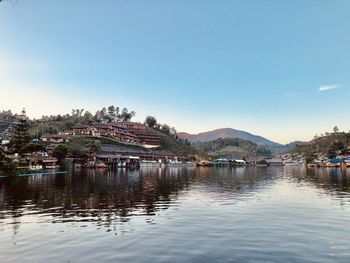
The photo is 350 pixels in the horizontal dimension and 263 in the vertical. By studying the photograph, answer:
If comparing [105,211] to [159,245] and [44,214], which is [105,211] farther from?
[159,245]

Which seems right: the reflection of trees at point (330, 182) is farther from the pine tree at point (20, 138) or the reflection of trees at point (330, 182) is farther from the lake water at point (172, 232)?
the pine tree at point (20, 138)

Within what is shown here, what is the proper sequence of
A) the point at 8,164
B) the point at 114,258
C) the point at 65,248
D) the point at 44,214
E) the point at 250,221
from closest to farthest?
1. the point at 114,258
2. the point at 65,248
3. the point at 250,221
4. the point at 44,214
5. the point at 8,164

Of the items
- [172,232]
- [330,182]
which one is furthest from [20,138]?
[172,232]

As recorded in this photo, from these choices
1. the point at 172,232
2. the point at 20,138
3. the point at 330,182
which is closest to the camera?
the point at 172,232

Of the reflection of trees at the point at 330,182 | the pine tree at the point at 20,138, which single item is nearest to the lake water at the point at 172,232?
the reflection of trees at the point at 330,182

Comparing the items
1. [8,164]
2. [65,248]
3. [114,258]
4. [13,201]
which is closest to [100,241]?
[65,248]

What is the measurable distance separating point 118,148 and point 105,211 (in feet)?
517

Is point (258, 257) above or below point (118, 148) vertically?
below

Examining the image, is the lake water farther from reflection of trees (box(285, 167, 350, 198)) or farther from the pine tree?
the pine tree

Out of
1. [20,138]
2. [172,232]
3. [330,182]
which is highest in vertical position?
[20,138]

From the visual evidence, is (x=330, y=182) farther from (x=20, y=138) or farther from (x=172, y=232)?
(x=20, y=138)

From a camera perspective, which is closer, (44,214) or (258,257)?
(258,257)

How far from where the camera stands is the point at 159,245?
1830cm

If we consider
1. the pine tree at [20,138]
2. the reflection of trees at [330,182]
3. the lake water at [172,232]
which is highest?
the pine tree at [20,138]
